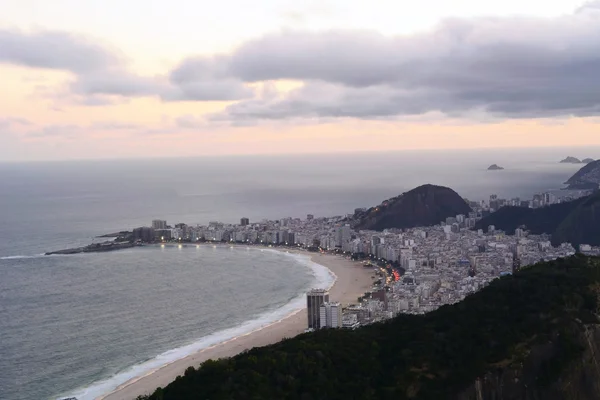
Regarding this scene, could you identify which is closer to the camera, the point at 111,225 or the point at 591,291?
the point at 591,291

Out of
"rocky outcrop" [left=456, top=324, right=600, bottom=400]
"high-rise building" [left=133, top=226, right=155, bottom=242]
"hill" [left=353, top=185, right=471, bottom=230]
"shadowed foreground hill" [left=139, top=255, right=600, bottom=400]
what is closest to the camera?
"shadowed foreground hill" [left=139, top=255, right=600, bottom=400]

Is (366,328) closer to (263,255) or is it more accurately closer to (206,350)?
(206,350)

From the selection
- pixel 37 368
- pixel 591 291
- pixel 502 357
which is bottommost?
pixel 37 368

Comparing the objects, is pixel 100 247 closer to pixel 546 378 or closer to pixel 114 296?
pixel 114 296

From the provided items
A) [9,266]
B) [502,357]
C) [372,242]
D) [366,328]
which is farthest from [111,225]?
[502,357]

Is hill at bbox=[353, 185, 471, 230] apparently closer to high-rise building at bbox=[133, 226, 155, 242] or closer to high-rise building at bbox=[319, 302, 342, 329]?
high-rise building at bbox=[133, 226, 155, 242]

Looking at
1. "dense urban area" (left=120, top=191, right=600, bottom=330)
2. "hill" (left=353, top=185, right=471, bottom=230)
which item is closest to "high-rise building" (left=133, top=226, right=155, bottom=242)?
→ "dense urban area" (left=120, top=191, right=600, bottom=330)

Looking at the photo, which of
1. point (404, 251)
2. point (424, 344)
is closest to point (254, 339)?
point (424, 344)
